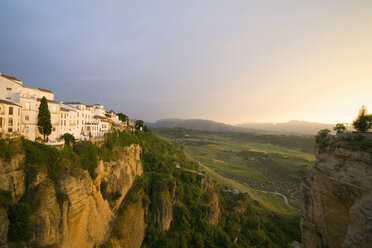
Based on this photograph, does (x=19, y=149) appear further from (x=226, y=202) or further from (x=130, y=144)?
(x=226, y=202)

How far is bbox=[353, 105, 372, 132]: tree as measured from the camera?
20.4 m

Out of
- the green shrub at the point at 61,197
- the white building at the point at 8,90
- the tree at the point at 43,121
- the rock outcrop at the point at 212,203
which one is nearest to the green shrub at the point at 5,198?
the green shrub at the point at 61,197

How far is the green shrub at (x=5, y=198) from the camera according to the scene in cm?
1145

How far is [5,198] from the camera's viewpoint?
1168 centimetres

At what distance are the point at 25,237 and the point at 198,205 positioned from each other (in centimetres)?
3027

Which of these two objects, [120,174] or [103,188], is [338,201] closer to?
[103,188]

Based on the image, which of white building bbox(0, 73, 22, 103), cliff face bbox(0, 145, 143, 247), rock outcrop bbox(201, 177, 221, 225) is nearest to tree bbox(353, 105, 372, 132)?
rock outcrop bbox(201, 177, 221, 225)

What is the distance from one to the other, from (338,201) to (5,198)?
30625 millimetres

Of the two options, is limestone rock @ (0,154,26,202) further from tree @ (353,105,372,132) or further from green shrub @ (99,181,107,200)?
tree @ (353,105,372,132)

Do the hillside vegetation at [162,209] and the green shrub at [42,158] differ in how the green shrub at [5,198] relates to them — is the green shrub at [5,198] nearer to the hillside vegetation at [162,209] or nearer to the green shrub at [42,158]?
the hillside vegetation at [162,209]

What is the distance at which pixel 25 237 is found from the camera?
1209cm

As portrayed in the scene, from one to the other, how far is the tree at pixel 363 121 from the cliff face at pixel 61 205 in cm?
3549

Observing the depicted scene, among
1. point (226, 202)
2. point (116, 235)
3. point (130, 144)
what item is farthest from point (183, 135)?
point (116, 235)

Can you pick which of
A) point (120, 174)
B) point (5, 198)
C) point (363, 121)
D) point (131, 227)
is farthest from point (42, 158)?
point (363, 121)
